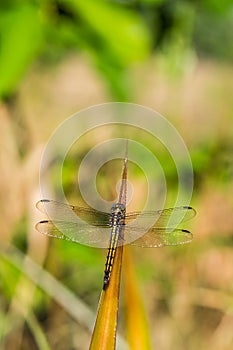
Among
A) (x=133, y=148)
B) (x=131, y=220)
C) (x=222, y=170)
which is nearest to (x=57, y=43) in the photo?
(x=133, y=148)

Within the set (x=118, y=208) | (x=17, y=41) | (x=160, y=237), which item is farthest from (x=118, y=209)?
(x=17, y=41)

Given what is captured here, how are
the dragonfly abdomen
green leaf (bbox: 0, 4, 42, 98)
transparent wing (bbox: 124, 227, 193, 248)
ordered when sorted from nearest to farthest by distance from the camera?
the dragonfly abdomen < transparent wing (bbox: 124, 227, 193, 248) < green leaf (bbox: 0, 4, 42, 98)

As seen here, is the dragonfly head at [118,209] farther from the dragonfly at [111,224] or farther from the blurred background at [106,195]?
the blurred background at [106,195]

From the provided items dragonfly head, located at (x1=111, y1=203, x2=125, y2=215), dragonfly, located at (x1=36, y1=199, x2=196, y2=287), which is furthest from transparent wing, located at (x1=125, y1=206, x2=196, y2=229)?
dragonfly head, located at (x1=111, y1=203, x2=125, y2=215)

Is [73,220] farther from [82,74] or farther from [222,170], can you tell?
[82,74]

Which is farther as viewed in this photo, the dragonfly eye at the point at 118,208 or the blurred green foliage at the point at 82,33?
the blurred green foliage at the point at 82,33

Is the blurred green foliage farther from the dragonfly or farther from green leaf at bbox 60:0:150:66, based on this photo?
the dragonfly

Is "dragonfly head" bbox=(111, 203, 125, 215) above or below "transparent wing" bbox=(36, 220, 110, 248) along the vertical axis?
below

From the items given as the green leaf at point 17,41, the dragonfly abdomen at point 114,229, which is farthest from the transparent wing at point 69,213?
the green leaf at point 17,41
